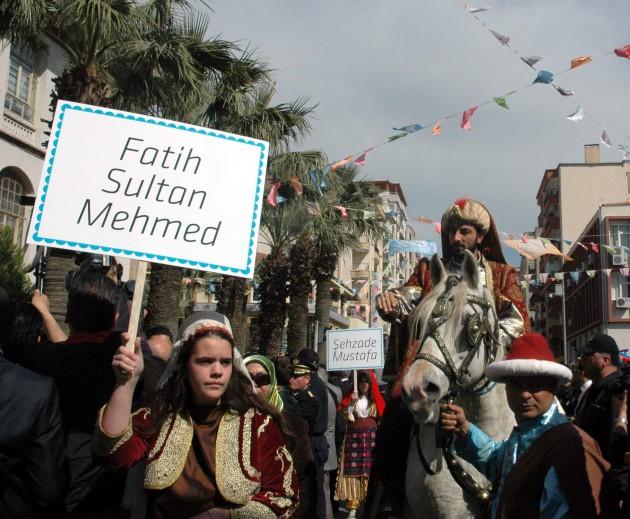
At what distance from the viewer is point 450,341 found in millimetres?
3963

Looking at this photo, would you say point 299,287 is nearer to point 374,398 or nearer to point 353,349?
point 353,349

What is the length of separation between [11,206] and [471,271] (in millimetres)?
21835

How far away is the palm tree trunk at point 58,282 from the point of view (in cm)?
1164

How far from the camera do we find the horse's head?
3660mm

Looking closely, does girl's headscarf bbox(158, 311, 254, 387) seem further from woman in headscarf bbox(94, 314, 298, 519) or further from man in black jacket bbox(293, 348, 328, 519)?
man in black jacket bbox(293, 348, 328, 519)

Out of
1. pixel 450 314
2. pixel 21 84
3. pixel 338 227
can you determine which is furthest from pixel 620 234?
pixel 450 314

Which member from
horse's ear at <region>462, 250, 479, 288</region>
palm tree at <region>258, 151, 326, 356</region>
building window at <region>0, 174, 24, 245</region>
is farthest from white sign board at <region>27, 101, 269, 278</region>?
palm tree at <region>258, 151, 326, 356</region>

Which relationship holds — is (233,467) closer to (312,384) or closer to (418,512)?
(418,512)

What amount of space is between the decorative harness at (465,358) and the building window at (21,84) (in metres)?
22.2

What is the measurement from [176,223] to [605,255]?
43.7 meters

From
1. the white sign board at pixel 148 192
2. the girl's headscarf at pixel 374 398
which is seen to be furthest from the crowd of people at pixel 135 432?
the girl's headscarf at pixel 374 398

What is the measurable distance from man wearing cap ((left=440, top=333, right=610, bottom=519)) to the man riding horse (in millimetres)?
799

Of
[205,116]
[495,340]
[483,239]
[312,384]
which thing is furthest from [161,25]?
[495,340]

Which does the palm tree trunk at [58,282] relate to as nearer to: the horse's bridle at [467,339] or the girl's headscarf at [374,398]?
the girl's headscarf at [374,398]
